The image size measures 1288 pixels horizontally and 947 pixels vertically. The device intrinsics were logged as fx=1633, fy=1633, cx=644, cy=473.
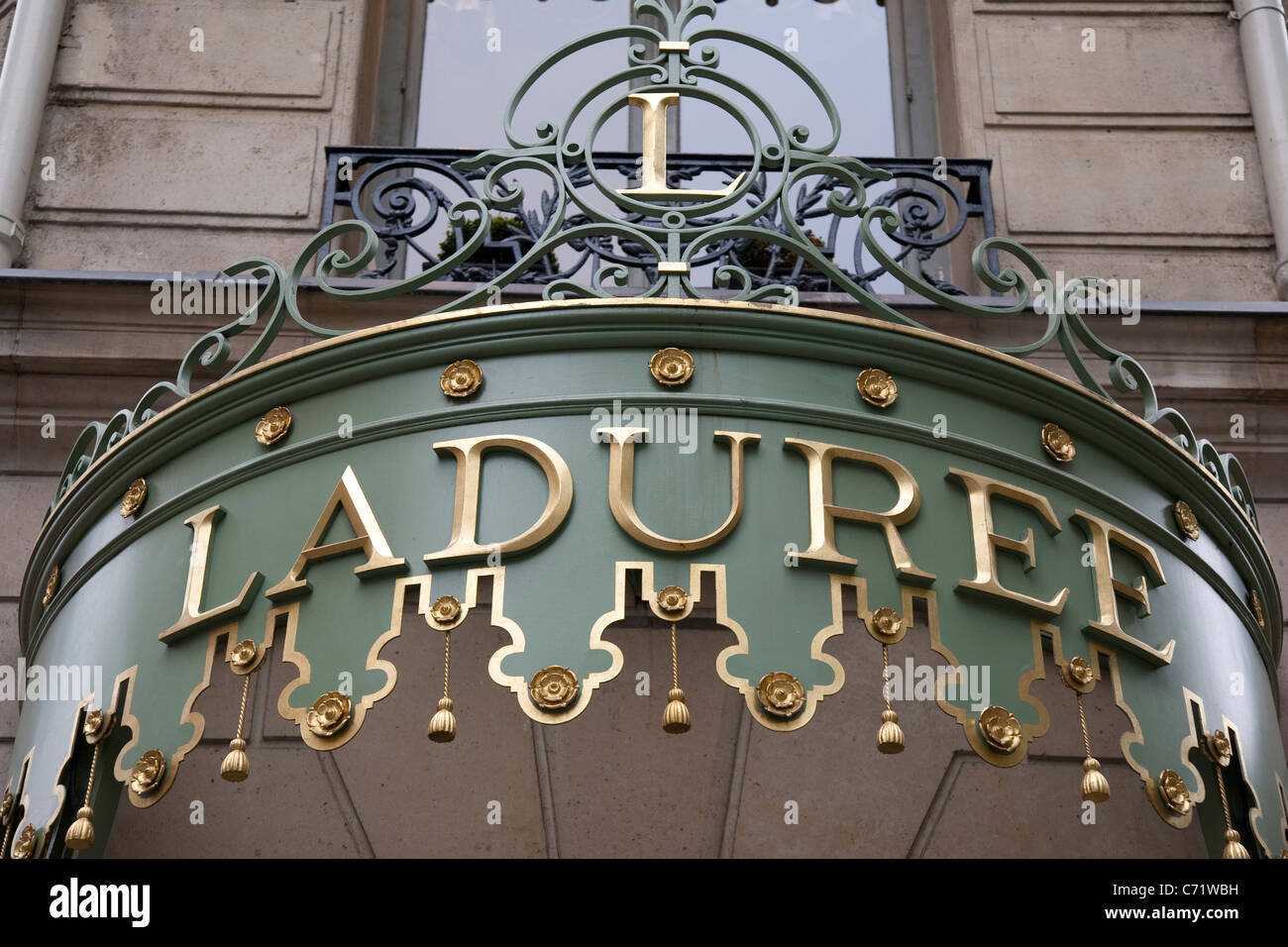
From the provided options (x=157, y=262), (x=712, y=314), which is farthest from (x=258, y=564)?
(x=157, y=262)

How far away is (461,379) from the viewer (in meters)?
4.42

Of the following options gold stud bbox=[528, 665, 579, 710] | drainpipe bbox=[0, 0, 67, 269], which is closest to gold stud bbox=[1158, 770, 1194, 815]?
gold stud bbox=[528, 665, 579, 710]

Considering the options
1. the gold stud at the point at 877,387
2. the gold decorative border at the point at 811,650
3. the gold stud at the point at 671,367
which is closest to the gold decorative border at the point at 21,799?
the gold decorative border at the point at 811,650

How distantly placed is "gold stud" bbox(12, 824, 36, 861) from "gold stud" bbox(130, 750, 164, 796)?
44cm

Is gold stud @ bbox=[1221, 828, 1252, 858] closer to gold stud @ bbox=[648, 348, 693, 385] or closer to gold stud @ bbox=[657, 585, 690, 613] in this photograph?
gold stud @ bbox=[657, 585, 690, 613]

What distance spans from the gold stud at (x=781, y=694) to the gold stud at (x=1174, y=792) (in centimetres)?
100

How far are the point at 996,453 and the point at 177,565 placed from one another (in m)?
2.27

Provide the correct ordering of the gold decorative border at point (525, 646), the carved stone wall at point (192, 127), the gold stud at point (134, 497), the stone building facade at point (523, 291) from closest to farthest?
the gold decorative border at point (525, 646)
the gold stud at point (134, 497)
the stone building facade at point (523, 291)
the carved stone wall at point (192, 127)

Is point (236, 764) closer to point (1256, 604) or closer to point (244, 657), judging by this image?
point (244, 657)

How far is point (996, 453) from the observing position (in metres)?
4.45

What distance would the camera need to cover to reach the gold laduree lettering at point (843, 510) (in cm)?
410

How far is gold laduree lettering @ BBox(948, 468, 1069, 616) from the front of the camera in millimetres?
4156

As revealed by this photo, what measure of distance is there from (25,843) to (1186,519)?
337cm

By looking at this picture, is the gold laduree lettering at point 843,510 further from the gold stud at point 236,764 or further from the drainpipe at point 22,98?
the drainpipe at point 22,98
